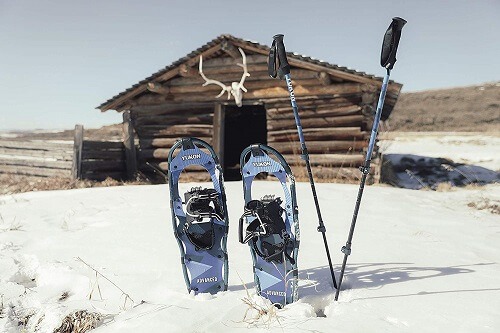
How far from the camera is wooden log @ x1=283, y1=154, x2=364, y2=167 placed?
9656 mm

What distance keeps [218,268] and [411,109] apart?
43070mm

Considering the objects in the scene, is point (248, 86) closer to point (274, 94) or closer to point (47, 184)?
point (274, 94)

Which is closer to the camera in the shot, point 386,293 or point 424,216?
point 386,293

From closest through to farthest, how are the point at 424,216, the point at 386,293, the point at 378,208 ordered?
the point at 386,293 < the point at 424,216 < the point at 378,208

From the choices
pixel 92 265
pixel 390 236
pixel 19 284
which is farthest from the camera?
pixel 390 236

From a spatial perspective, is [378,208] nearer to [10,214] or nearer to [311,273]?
[311,273]

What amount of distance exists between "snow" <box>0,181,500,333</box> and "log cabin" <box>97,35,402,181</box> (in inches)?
159

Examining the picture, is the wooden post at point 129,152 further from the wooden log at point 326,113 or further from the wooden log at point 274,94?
the wooden log at point 326,113

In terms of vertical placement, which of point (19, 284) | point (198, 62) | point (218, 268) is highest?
point (198, 62)

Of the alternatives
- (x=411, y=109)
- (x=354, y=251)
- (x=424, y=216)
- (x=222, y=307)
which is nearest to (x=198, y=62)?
(x=424, y=216)

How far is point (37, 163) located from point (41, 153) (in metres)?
0.33

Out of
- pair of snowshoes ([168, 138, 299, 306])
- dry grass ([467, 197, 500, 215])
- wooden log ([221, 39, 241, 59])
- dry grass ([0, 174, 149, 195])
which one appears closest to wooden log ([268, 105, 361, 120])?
wooden log ([221, 39, 241, 59])

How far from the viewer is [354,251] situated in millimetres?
3896

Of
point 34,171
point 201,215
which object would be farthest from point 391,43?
point 34,171
